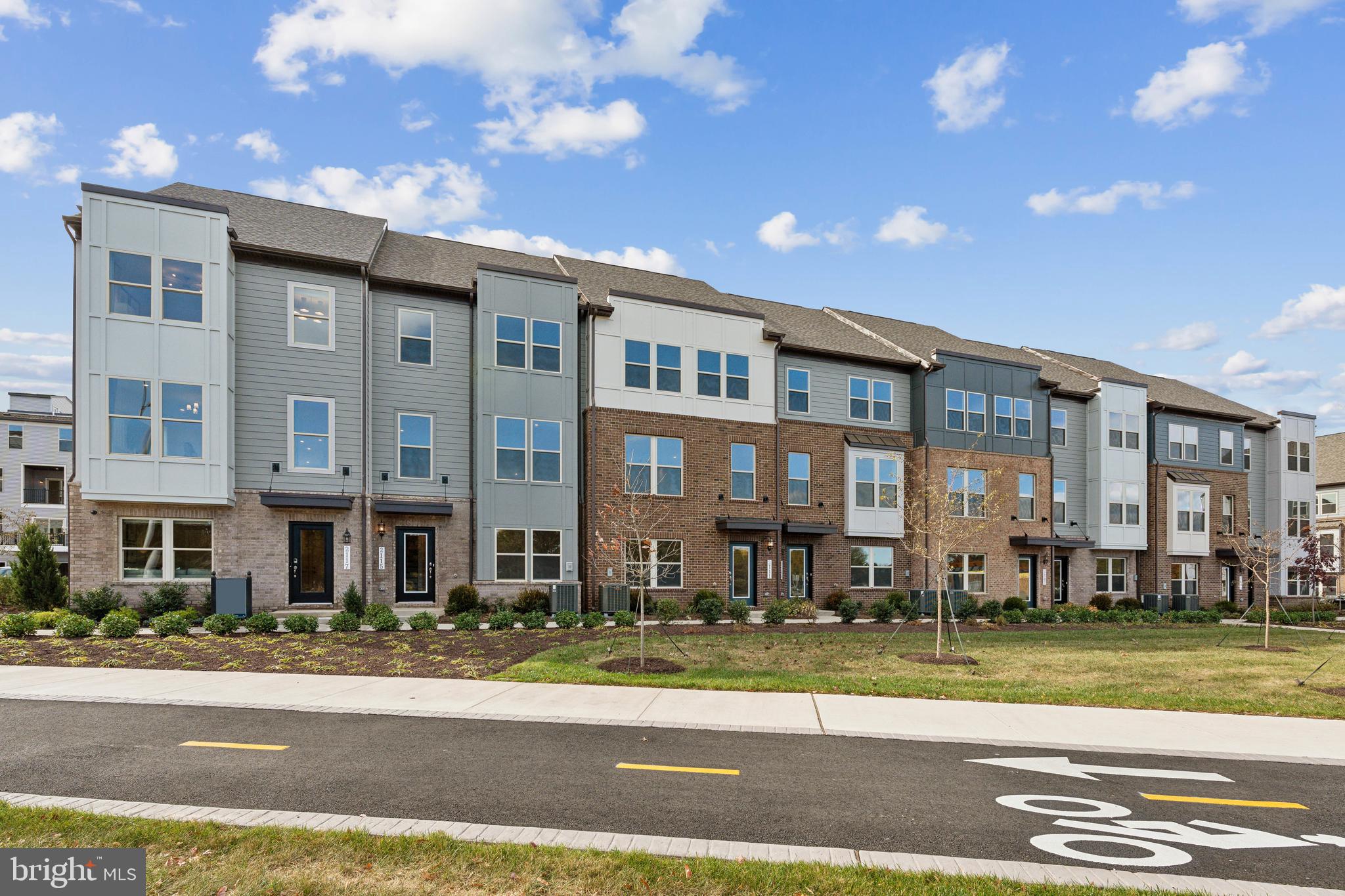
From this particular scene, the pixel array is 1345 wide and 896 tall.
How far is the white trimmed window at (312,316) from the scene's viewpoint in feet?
67.8

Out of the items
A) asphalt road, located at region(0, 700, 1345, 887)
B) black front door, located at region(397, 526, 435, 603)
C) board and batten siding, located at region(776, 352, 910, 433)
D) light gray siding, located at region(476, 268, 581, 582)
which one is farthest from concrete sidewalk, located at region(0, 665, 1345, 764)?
board and batten siding, located at region(776, 352, 910, 433)

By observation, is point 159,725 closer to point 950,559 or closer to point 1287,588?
point 950,559

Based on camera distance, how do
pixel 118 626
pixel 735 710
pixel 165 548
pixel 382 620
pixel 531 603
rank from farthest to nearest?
1. pixel 531 603
2. pixel 165 548
3. pixel 382 620
4. pixel 118 626
5. pixel 735 710

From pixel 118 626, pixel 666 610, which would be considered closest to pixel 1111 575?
pixel 666 610

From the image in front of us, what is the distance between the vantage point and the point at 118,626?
48.9 feet

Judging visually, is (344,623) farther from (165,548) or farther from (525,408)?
(525,408)

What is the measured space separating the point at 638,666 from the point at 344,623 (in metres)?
7.67

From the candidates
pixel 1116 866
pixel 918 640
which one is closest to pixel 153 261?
pixel 918 640

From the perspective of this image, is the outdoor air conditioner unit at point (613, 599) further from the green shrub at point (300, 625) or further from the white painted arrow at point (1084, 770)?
the white painted arrow at point (1084, 770)

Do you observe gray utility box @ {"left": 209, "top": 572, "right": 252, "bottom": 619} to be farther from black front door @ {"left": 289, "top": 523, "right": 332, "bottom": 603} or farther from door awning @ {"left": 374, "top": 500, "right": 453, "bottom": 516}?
door awning @ {"left": 374, "top": 500, "right": 453, "bottom": 516}

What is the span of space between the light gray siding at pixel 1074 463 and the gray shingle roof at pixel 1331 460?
26976 mm

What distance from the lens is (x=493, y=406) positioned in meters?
21.9

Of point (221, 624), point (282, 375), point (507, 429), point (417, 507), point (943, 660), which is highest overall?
point (282, 375)

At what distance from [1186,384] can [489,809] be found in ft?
149
